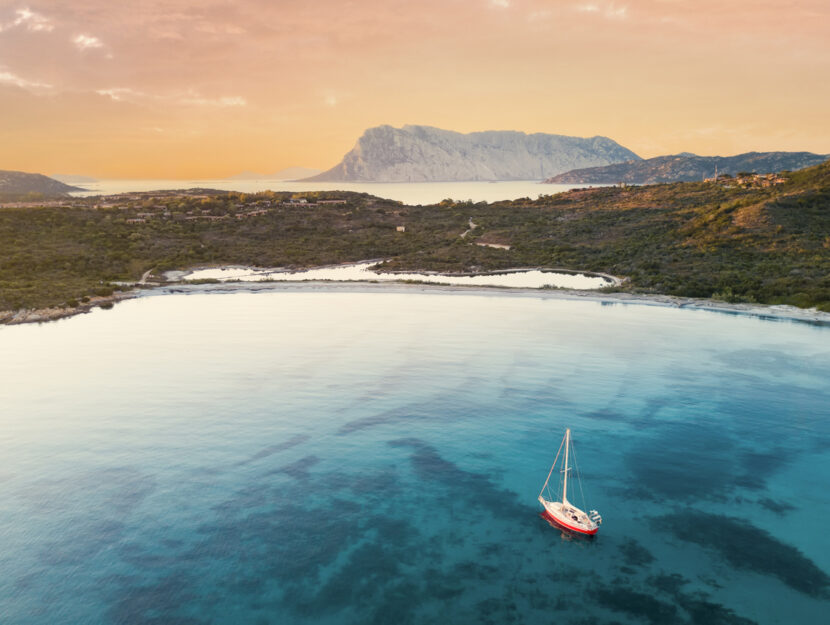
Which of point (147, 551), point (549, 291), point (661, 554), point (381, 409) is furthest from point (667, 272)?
point (147, 551)

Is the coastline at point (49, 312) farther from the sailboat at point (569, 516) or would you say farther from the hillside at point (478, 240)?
the sailboat at point (569, 516)

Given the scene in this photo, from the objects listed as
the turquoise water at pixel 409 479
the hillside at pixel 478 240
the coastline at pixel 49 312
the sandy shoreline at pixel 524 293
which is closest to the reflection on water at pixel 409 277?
the sandy shoreline at pixel 524 293

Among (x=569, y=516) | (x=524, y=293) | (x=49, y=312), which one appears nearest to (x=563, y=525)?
(x=569, y=516)

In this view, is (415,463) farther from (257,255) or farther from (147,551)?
(257,255)

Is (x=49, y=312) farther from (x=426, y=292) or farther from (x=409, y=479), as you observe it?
(x=409, y=479)

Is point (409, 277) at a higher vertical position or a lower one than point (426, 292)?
higher

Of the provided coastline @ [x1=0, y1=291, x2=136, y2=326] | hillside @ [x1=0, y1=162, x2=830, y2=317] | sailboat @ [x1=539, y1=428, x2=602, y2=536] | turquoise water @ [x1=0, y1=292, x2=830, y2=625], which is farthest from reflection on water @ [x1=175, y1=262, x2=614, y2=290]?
sailboat @ [x1=539, y1=428, x2=602, y2=536]
